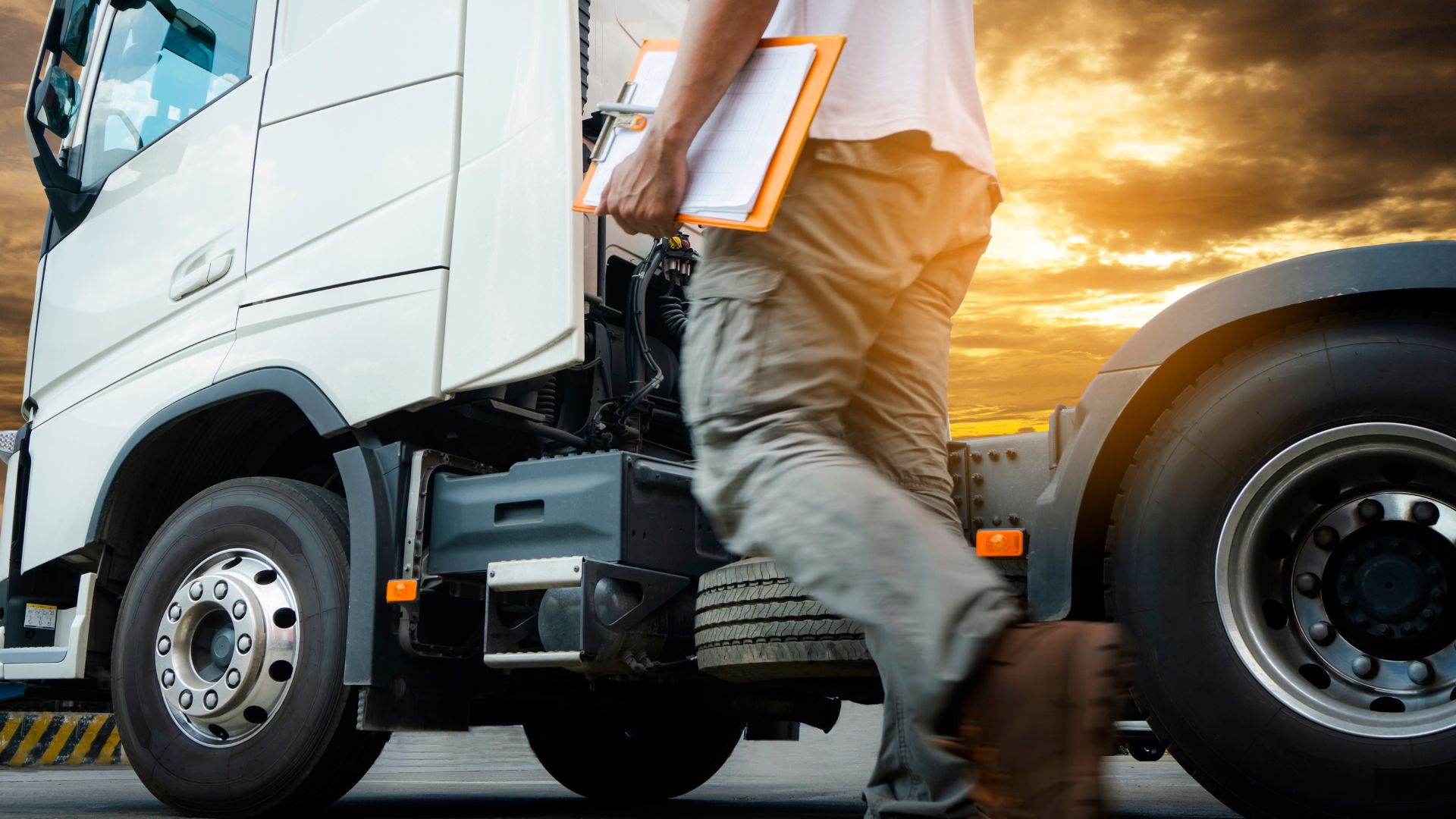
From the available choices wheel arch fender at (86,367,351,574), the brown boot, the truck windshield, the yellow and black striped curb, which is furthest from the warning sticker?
the yellow and black striped curb

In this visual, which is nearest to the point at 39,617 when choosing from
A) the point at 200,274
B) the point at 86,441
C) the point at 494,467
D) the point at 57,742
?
the point at 86,441

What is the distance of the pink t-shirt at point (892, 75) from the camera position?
5.72 ft

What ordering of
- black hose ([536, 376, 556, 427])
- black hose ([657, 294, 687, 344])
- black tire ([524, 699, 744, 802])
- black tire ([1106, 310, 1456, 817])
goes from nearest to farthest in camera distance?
black tire ([1106, 310, 1456, 817]) < black hose ([536, 376, 556, 427]) < black hose ([657, 294, 687, 344]) < black tire ([524, 699, 744, 802])

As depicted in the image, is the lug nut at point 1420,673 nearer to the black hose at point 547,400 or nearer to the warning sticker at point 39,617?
the black hose at point 547,400

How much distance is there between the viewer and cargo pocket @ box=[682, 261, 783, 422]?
1604 mm

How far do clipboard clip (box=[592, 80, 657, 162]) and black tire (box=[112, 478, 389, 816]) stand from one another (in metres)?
2.00

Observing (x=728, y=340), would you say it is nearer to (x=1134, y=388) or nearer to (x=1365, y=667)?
(x=1134, y=388)

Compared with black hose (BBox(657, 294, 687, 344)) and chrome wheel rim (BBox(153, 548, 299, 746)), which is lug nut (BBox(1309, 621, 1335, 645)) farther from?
chrome wheel rim (BBox(153, 548, 299, 746))

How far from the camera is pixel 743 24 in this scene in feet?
5.59

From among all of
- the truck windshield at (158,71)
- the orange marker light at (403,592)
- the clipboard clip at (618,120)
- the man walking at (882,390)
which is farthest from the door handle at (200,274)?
the man walking at (882,390)

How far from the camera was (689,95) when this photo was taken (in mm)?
1722

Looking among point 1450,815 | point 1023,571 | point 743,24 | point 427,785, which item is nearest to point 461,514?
point 1023,571

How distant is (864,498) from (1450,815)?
4.65ft

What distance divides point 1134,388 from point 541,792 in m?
4.07
